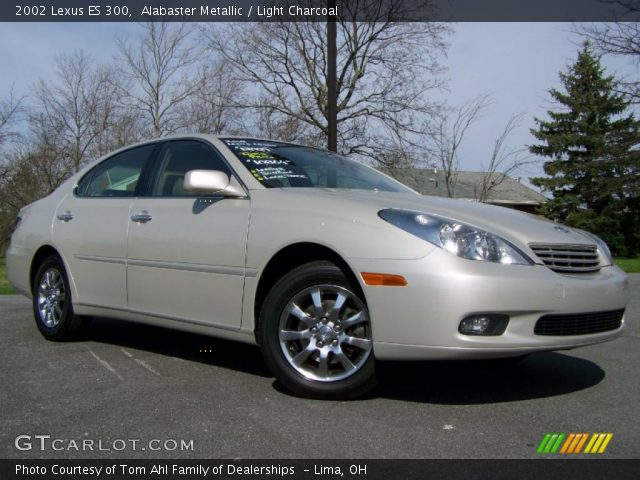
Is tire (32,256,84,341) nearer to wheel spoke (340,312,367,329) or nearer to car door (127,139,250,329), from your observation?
car door (127,139,250,329)

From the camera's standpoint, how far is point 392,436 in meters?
3.09

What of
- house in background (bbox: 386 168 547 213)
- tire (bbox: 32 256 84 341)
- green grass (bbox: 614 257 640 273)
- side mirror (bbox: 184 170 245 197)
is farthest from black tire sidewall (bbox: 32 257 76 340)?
green grass (bbox: 614 257 640 273)

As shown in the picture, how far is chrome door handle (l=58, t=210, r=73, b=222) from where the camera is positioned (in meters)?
5.42

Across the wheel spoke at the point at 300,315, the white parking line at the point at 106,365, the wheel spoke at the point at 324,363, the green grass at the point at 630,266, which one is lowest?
the green grass at the point at 630,266

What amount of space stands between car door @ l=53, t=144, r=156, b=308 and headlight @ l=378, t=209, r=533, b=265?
229 cm

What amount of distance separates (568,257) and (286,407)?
177cm

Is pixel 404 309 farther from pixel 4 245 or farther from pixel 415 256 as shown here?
pixel 4 245

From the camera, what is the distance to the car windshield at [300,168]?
14.4 ft

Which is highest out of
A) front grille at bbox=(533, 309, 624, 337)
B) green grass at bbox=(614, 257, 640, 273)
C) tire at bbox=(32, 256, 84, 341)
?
front grille at bbox=(533, 309, 624, 337)

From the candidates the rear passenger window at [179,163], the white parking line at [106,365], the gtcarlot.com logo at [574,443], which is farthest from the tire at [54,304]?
the gtcarlot.com logo at [574,443]

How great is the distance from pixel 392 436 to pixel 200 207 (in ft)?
6.71
